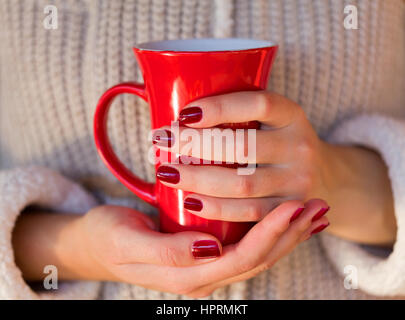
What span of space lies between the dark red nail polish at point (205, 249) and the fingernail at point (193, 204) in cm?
4

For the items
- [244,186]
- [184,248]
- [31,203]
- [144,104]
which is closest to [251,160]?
[244,186]

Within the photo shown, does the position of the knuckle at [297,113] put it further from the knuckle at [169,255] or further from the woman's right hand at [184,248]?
the knuckle at [169,255]

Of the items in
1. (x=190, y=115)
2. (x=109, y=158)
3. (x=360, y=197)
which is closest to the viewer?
(x=190, y=115)

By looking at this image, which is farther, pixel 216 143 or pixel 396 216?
→ pixel 396 216

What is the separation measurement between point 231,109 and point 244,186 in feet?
0.31

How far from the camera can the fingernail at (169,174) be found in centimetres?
53

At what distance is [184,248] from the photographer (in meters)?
0.55

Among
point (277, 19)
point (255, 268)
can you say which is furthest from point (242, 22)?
point (255, 268)

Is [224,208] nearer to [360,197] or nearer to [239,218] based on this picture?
[239,218]

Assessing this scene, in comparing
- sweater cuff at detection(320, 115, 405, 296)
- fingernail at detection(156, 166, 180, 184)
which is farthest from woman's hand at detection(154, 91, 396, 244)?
sweater cuff at detection(320, 115, 405, 296)

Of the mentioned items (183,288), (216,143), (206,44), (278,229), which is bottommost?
(183,288)

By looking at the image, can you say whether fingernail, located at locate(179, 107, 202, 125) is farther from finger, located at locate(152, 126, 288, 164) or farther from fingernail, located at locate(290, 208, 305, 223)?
fingernail, located at locate(290, 208, 305, 223)
